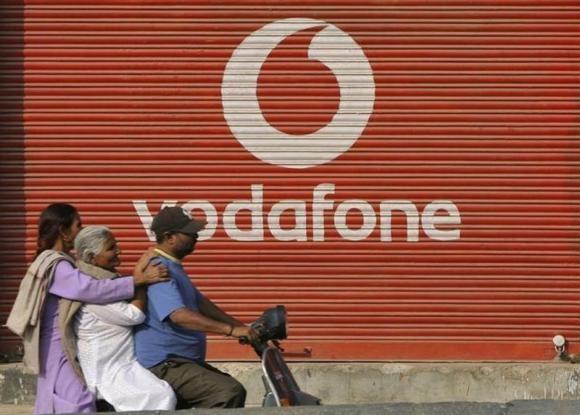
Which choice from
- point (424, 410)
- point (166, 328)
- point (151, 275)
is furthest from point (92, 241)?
point (424, 410)

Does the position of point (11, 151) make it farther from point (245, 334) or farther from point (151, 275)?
point (245, 334)

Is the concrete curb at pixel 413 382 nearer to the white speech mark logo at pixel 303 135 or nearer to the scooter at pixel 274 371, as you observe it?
the white speech mark logo at pixel 303 135

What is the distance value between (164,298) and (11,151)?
16.2 ft

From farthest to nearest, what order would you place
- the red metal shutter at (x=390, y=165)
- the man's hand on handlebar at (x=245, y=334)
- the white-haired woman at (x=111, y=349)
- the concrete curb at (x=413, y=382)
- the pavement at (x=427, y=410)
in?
the red metal shutter at (x=390, y=165) < the concrete curb at (x=413, y=382) < the man's hand on handlebar at (x=245, y=334) < the white-haired woman at (x=111, y=349) < the pavement at (x=427, y=410)

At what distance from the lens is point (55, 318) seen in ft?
20.0

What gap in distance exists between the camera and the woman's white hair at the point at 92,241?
6125 millimetres

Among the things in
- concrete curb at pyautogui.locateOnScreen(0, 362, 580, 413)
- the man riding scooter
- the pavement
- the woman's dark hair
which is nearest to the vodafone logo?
concrete curb at pyautogui.locateOnScreen(0, 362, 580, 413)

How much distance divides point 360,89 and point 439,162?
Result: 0.89m

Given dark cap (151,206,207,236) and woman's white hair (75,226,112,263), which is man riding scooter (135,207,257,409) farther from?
woman's white hair (75,226,112,263)

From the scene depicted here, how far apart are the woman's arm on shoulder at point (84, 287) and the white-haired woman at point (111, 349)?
52 millimetres

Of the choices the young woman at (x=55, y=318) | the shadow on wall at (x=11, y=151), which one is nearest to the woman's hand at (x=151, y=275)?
the young woman at (x=55, y=318)

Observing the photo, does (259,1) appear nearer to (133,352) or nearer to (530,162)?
(530,162)

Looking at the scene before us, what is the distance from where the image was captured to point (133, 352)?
6.18 metres

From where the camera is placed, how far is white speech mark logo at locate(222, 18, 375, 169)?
10617 millimetres
